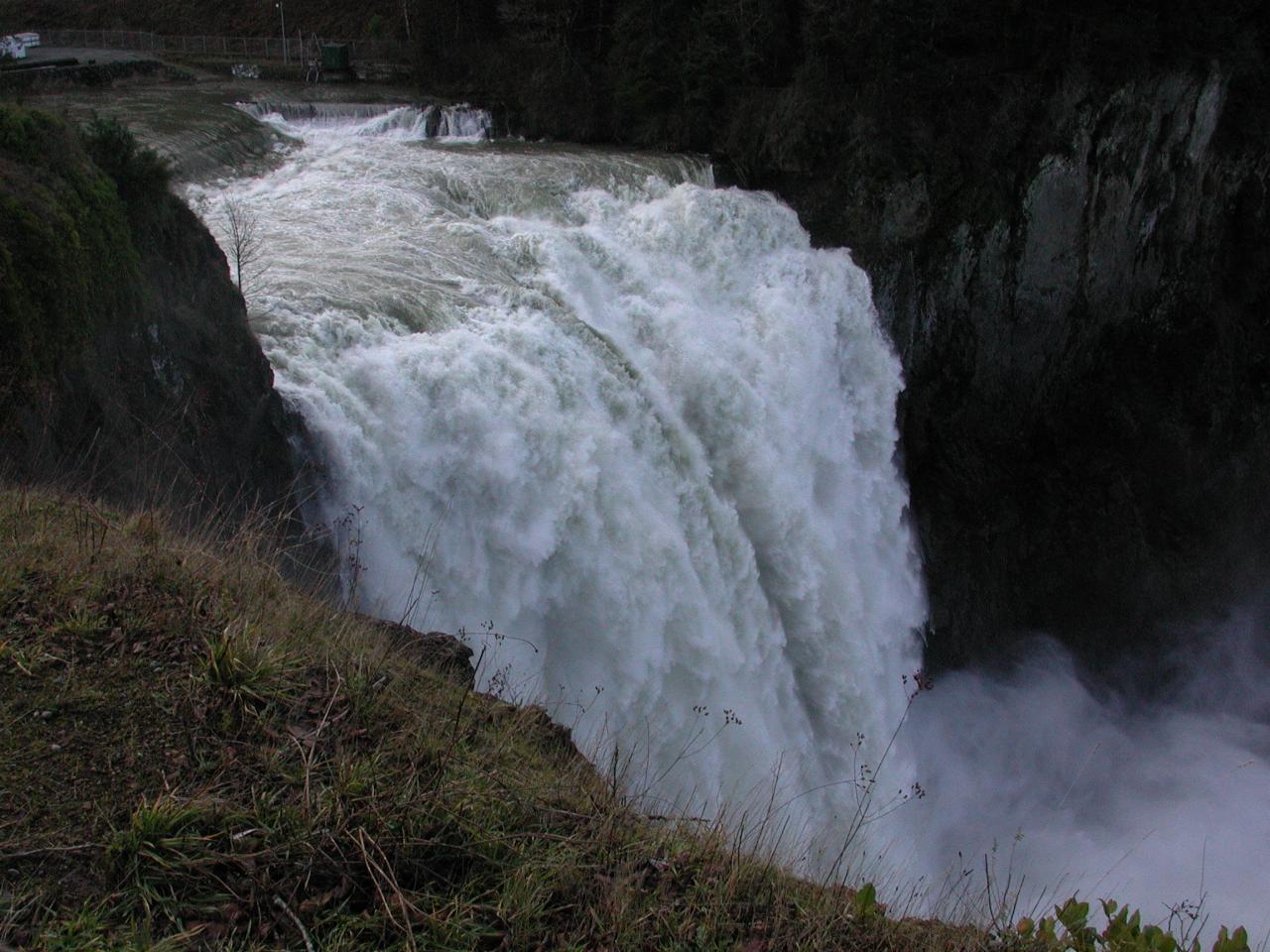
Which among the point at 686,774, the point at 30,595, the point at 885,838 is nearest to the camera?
the point at 30,595

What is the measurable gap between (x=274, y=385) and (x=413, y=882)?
245 inches

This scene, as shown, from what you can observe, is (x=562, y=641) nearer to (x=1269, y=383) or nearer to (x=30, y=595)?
(x=30, y=595)

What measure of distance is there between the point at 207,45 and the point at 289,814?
105 feet

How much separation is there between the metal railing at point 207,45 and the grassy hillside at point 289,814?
2529 centimetres

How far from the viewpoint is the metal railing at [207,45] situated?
26.5m

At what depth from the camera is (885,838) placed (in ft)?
40.2

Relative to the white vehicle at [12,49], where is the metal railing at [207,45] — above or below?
above

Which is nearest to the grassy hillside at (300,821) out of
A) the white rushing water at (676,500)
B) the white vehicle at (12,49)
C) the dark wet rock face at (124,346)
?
the white rushing water at (676,500)

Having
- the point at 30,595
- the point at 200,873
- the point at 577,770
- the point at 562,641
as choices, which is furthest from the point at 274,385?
the point at 200,873

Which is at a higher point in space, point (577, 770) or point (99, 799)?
point (99, 799)

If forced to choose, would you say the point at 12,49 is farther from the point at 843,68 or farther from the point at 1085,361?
the point at 1085,361

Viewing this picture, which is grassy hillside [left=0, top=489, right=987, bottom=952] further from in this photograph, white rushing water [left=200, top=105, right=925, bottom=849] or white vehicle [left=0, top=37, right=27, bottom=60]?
white vehicle [left=0, top=37, right=27, bottom=60]

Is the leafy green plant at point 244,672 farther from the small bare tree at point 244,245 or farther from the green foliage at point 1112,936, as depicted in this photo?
the small bare tree at point 244,245

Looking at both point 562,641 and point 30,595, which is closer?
point 30,595
